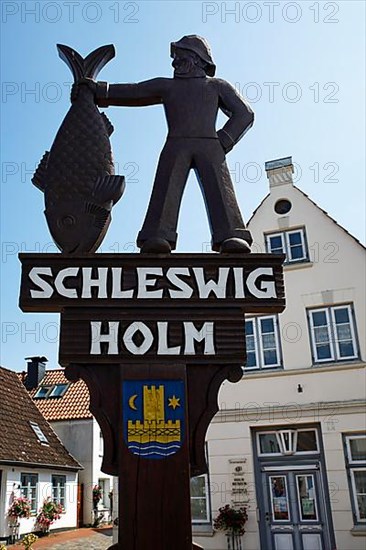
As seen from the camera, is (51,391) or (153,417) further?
(51,391)

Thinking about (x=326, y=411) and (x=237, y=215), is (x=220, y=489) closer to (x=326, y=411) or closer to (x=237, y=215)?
(x=326, y=411)

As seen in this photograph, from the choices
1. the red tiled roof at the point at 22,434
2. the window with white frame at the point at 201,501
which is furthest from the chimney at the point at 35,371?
the window with white frame at the point at 201,501

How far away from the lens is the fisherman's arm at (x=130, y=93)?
4.68m

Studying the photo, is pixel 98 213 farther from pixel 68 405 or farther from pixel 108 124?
pixel 68 405

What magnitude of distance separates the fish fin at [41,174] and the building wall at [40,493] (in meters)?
16.5

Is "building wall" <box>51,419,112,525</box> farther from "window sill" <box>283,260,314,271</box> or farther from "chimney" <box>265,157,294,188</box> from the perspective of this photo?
"chimney" <box>265,157,294,188</box>

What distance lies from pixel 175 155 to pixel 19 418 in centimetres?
1934

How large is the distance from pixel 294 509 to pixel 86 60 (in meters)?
10.9

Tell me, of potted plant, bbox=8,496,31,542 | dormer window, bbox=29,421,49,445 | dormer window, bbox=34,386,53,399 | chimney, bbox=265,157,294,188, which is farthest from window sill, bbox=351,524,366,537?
dormer window, bbox=34,386,53,399

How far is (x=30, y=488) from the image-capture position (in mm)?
20594

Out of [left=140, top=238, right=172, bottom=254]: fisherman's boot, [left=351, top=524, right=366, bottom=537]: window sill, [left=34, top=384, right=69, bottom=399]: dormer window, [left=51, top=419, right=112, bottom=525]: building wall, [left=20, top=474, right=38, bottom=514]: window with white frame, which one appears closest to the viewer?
[left=140, top=238, right=172, bottom=254]: fisherman's boot

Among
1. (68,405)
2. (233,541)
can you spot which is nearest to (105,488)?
(68,405)

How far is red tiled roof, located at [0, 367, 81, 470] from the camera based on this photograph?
1928cm

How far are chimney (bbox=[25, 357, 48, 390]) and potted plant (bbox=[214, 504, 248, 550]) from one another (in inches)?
740
